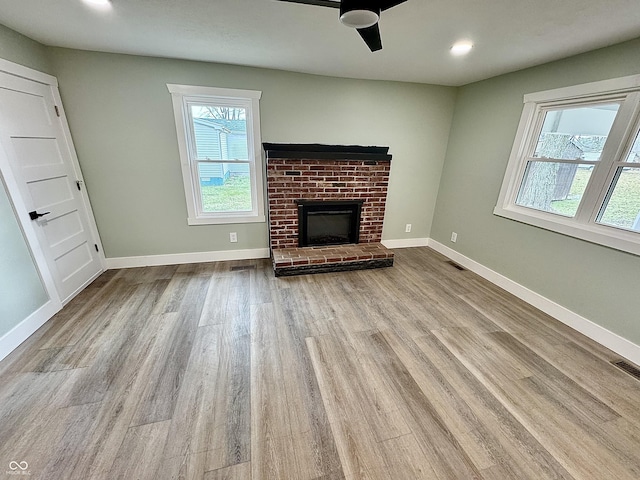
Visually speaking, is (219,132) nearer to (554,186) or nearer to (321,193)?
(321,193)

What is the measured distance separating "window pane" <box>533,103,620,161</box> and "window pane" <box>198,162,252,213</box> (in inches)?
133

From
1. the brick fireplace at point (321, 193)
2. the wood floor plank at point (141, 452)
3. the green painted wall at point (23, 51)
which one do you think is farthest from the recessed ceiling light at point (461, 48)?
the green painted wall at point (23, 51)

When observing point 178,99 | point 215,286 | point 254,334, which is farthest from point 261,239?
point 178,99

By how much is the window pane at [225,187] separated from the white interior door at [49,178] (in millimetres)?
1272

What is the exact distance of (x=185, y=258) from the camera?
3.42 meters

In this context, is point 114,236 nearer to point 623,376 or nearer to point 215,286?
point 215,286

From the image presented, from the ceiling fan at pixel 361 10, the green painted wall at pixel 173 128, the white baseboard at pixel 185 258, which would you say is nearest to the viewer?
the ceiling fan at pixel 361 10

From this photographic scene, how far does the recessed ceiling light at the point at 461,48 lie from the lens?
2.12m

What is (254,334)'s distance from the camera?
7.10ft

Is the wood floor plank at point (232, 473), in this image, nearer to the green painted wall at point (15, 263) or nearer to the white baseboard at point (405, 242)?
the green painted wall at point (15, 263)

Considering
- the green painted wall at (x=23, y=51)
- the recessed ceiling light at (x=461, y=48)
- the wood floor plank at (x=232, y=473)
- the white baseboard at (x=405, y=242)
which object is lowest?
the wood floor plank at (x=232, y=473)

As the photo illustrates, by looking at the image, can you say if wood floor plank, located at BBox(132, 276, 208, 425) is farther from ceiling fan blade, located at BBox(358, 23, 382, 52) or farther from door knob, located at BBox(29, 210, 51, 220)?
ceiling fan blade, located at BBox(358, 23, 382, 52)

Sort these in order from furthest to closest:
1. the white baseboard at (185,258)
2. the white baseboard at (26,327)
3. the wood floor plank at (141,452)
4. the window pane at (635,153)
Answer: the white baseboard at (185,258) < the window pane at (635,153) < the white baseboard at (26,327) < the wood floor plank at (141,452)

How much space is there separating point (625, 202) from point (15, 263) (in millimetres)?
4981
